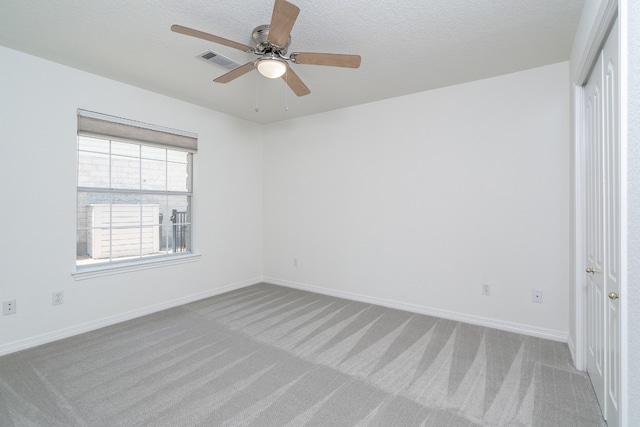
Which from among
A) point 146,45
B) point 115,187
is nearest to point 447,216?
point 146,45

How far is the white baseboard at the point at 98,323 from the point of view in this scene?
269 centimetres

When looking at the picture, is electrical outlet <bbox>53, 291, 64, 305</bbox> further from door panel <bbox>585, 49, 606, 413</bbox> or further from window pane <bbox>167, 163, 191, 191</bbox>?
door panel <bbox>585, 49, 606, 413</bbox>

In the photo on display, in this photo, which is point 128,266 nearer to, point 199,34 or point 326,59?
point 199,34

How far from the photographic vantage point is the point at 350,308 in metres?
3.83

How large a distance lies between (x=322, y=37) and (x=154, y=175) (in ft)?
9.00

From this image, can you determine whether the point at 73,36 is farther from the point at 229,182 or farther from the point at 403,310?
the point at 403,310

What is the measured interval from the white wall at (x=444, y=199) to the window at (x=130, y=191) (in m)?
1.61

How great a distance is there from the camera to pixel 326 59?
214 centimetres

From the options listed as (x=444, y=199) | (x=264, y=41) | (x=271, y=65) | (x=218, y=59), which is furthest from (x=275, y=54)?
(x=444, y=199)

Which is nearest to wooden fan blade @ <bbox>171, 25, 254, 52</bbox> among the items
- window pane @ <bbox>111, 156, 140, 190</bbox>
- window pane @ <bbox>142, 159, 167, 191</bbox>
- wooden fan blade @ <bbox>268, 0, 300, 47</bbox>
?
wooden fan blade @ <bbox>268, 0, 300, 47</bbox>

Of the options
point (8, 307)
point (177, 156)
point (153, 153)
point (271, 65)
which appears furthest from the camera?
point (177, 156)

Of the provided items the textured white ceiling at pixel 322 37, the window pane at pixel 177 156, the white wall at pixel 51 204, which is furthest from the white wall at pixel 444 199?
the white wall at pixel 51 204

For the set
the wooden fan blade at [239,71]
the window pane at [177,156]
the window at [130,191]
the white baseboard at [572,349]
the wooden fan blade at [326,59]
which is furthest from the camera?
the window pane at [177,156]

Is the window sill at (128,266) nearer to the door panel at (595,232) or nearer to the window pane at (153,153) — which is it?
the window pane at (153,153)
